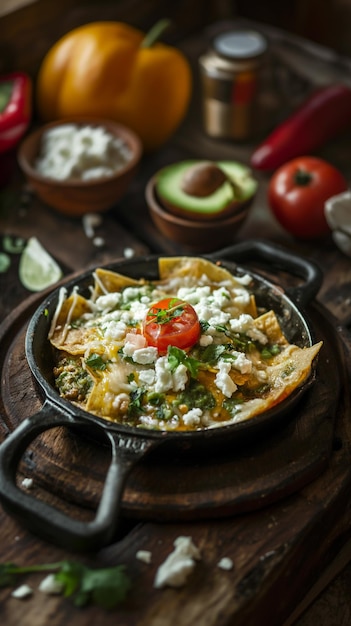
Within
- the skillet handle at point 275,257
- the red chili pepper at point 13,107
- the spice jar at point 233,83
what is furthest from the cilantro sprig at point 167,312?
the spice jar at point 233,83

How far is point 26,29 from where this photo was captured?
4320 millimetres

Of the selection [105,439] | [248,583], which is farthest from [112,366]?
[248,583]

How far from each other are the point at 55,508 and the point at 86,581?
0.72 ft

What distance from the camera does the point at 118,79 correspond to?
408 centimetres

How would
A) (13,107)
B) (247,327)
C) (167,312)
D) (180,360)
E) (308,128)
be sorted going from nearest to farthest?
(180,360)
(167,312)
(247,327)
(13,107)
(308,128)

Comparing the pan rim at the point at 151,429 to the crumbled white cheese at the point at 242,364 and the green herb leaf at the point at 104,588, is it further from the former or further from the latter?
the green herb leaf at the point at 104,588

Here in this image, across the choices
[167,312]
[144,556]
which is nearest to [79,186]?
[167,312]

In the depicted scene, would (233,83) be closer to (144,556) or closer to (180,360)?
(180,360)

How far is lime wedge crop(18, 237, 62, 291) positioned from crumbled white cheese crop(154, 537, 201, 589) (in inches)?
60.5

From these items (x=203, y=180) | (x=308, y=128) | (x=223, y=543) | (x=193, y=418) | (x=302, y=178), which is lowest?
(x=308, y=128)

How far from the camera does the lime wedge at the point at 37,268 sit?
3352mm

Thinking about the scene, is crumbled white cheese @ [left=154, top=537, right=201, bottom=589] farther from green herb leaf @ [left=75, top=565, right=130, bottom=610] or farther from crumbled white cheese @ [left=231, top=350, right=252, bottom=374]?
crumbled white cheese @ [left=231, top=350, right=252, bottom=374]

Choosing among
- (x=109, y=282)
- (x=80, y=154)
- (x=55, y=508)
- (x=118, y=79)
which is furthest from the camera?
(x=118, y=79)

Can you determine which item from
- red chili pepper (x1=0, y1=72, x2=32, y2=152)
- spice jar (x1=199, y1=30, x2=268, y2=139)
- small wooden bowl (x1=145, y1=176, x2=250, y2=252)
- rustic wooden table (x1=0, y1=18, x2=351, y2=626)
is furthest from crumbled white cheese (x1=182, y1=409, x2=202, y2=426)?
spice jar (x1=199, y1=30, x2=268, y2=139)
